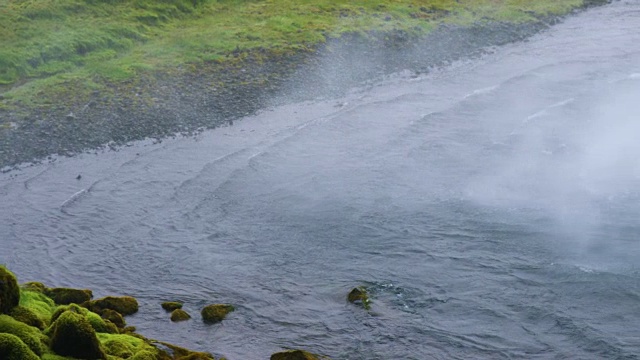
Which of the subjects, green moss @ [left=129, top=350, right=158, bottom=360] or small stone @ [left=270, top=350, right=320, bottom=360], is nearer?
green moss @ [left=129, top=350, right=158, bottom=360]

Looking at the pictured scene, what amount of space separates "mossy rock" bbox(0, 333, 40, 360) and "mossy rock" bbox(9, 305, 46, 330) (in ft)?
7.59

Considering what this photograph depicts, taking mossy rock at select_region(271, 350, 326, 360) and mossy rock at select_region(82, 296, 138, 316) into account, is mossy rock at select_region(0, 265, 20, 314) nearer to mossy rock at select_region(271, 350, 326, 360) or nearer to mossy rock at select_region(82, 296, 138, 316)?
mossy rock at select_region(82, 296, 138, 316)

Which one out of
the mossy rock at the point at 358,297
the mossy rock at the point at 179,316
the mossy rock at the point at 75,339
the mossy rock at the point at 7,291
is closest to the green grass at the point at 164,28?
the mossy rock at the point at 179,316

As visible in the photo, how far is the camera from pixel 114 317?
2244 cm

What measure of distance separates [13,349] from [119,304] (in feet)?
24.5

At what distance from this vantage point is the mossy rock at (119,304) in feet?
77.1

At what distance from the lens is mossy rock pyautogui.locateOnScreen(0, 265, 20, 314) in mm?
18750

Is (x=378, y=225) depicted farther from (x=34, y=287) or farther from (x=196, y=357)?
(x=34, y=287)

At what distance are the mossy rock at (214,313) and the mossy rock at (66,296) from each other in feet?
12.6

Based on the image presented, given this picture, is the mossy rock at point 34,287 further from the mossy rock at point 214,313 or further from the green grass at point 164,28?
the green grass at point 164,28

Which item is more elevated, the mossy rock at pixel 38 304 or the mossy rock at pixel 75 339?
the mossy rock at pixel 75 339

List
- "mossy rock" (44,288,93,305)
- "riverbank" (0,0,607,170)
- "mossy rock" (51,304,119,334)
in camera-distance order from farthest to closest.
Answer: "riverbank" (0,0,607,170)
"mossy rock" (44,288,93,305)
"mossy rock" (51,304,119,334)

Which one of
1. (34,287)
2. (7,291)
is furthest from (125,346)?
(34,287)

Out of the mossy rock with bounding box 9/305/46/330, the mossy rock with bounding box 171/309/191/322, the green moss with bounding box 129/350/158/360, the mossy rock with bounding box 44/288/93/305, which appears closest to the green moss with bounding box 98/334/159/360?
the green moss with bounding box 129/350/158/360
